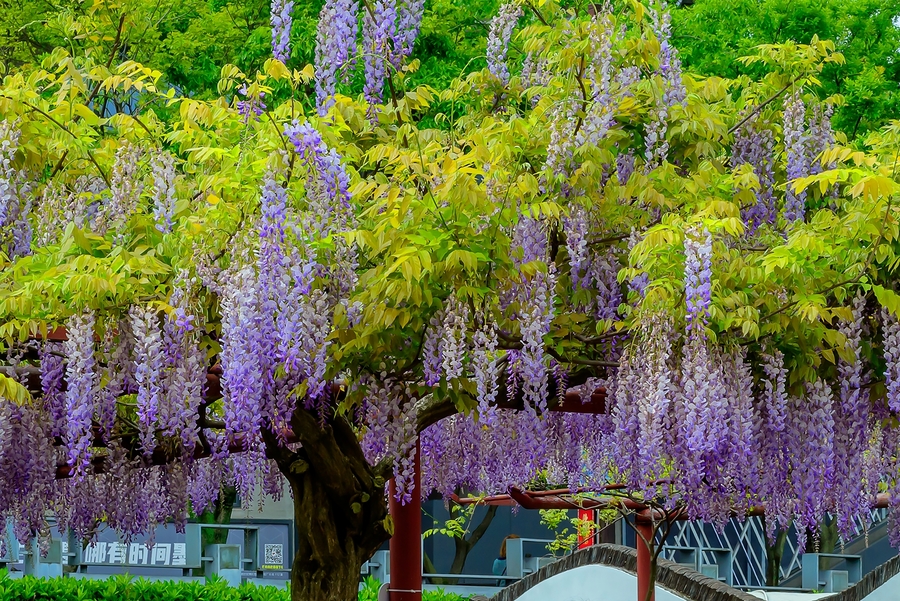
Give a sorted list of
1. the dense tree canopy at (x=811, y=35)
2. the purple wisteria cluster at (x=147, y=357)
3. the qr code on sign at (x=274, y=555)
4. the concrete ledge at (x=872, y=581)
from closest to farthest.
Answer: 1. the purple wisteria cluster at (x=147, y=357)
2. the concrete ledge at (x=872, y=581)
3. the dense tree canopy at (x=811, y=35)
4. the qr code on sign at (x=274, y=555)

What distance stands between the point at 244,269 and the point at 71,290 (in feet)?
2.80

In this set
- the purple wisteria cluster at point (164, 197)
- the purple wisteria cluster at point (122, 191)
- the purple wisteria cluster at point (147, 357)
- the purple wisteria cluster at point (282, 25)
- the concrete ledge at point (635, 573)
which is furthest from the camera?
the concrete ledge at point (635, 573)

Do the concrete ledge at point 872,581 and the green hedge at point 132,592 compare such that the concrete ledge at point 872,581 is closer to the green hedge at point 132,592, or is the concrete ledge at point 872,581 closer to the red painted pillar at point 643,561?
the red painted pillar at point 643,561

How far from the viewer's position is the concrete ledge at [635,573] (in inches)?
431

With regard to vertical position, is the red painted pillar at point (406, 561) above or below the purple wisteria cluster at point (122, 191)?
below

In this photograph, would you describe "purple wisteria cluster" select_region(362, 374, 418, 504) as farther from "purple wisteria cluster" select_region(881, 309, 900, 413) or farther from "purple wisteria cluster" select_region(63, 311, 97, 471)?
"purple wisteria cluster" select_region(881, 309, 900, 413)

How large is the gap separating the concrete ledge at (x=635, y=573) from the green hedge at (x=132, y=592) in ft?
9.23

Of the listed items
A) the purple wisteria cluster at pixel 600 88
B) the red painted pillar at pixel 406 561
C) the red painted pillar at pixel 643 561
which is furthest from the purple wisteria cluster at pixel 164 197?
the red painted pillar at pixel 643 561

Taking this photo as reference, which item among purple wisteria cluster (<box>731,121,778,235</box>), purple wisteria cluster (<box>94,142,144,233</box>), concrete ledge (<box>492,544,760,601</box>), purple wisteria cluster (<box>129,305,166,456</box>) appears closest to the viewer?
purple wisteria cluster (<box>129,305,166,456</box>)

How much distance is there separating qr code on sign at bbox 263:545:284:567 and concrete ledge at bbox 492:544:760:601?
6248 mm

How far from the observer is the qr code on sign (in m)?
→ 20.3

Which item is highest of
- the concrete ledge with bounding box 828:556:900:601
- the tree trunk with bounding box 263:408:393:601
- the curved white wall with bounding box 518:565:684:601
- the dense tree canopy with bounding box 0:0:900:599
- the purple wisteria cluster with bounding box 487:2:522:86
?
the purple wisteria cluster with bounding box 487:2:522:86

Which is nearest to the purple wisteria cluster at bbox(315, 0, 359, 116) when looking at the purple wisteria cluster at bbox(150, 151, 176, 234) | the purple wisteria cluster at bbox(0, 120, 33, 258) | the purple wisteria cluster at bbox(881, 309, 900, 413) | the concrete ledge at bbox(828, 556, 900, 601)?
the purple wisteria cluster at bbox(150, 151, 176, 234)

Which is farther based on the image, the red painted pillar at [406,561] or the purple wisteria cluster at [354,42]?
the red painted pillar at [406,561]
